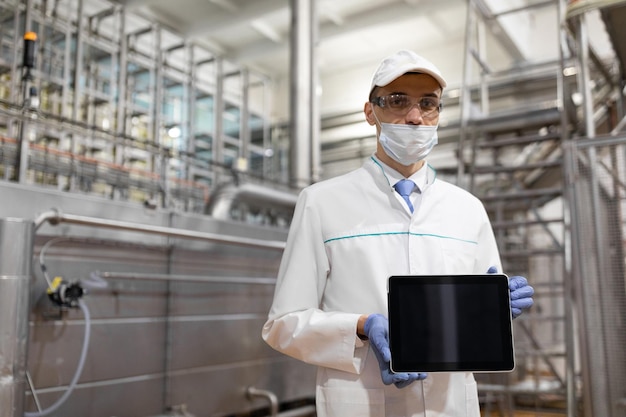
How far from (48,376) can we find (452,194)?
92.4 inches

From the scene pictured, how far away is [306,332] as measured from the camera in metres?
1.34

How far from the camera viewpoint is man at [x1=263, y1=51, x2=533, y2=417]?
133cm

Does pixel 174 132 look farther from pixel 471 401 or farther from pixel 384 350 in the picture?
pixel 384 350

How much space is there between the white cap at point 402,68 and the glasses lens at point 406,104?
44 millimetres

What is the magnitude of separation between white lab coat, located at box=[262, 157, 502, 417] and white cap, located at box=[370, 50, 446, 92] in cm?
22

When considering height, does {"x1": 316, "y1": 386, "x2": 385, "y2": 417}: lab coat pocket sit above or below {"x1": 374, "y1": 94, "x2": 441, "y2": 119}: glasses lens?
below

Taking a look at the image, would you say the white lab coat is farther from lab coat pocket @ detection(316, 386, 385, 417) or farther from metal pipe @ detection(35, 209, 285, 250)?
metal pipe @ detection(35, 209, 285, 250)

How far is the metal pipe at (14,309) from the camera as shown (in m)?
A: 2.33

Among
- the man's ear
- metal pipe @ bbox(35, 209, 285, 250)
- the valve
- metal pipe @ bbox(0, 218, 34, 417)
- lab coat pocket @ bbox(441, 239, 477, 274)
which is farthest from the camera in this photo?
the valve

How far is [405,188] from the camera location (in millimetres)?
1472

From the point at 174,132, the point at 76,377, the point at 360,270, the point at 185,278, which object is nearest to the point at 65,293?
the point at 76,377

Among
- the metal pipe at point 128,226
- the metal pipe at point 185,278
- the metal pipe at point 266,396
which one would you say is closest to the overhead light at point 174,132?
the metal pipe at point 185,278

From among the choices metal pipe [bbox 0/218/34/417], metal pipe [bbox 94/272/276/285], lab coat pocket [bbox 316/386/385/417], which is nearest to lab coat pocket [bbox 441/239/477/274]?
lab coat pocket [bbox 316/386/385/417]

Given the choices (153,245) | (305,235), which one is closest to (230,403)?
(153,245)
